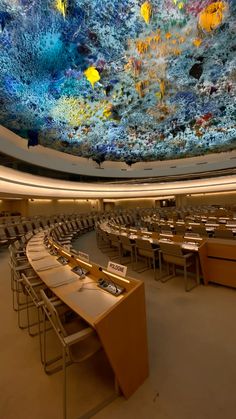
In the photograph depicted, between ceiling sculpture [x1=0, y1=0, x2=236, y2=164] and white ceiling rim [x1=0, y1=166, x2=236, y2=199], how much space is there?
3157mm

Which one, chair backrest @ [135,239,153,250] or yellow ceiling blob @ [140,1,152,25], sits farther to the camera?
yellow ceiling blob @ [140,1,152,25]

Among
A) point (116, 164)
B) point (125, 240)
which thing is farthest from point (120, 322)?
point (116, 164)

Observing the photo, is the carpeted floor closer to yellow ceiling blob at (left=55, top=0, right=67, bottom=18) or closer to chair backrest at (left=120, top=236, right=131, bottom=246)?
chair backrest at (left=120, top=236, right=131, bottom=246)

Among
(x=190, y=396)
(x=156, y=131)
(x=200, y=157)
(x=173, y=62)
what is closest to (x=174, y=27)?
(x=173, y=62)

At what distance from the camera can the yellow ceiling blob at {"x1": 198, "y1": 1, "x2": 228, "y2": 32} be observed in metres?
Result: 8.47

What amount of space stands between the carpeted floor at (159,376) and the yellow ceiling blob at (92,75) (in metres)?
11.8

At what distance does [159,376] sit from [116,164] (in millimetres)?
21982

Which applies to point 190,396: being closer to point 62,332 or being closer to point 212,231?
point 62,332

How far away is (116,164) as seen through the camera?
22.8 m

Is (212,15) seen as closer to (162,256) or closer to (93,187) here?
(162,256)

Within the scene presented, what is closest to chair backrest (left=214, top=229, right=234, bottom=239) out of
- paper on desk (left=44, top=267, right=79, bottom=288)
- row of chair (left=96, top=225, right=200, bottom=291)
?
row of chair (left=96, top=225, right=200, bottom=291)

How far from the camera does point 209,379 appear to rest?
1.75 meters

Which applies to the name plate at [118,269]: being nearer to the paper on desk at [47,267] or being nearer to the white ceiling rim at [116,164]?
the paper on desk at [47,267]

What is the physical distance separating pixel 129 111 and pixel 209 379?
15.7 meters
